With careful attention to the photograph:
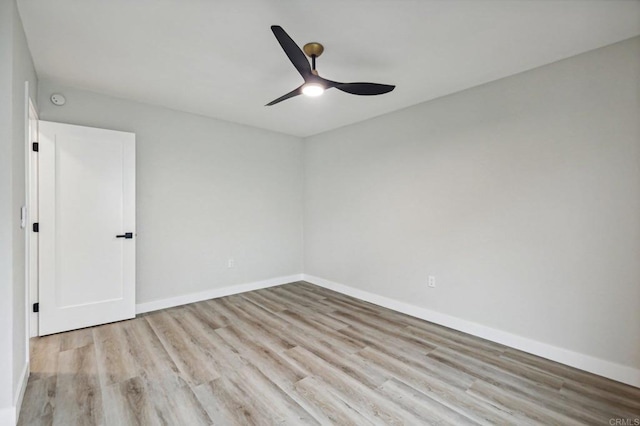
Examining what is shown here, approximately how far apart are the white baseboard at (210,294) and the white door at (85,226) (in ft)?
0.95

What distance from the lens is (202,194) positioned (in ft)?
13.5

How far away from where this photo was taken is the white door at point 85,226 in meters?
2.96

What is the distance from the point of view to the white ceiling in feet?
6.29

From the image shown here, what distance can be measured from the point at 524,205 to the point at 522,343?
1258mm

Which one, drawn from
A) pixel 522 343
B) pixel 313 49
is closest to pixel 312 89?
pixel 313 49

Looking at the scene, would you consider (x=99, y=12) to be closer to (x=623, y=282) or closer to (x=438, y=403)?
(x=438, y=403)

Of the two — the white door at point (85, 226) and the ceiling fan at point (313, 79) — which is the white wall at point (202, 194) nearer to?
the white door at point (85, 226)

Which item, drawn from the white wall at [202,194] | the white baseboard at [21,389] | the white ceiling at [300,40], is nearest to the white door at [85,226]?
the white wall at [202,194]

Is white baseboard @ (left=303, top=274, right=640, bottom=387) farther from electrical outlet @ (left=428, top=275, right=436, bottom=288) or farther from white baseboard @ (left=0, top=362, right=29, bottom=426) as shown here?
white baseboard @ (left=0, top=362, right=29, bottom=426)

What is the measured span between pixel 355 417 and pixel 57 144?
3.63 m

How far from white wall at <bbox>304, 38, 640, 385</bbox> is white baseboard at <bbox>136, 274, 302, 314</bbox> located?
1.54 m

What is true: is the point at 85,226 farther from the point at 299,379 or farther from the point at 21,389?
the point at 299,379

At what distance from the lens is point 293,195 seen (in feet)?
16.9

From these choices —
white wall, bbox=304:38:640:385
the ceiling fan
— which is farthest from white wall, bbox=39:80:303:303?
the ceiling fan
